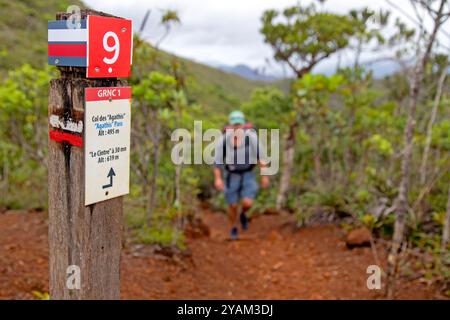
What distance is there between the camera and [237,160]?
19.4 ft

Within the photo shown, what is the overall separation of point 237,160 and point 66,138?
14.4ft

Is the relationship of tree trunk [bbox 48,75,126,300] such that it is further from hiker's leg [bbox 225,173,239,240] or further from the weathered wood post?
hiker's leg [bbox 225,173,239,240]

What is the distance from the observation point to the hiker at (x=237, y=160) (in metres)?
5.73

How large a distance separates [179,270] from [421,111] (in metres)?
5.86

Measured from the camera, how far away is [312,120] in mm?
8828

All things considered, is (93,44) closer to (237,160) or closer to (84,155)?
(84,155)

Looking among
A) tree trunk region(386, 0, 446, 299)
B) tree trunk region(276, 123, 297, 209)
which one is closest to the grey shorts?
tree trunk region(386, 0, 446, 299)

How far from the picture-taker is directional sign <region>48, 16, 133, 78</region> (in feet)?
5.08

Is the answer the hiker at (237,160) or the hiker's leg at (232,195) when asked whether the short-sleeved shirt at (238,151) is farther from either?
the hiker's leg at (232,195)

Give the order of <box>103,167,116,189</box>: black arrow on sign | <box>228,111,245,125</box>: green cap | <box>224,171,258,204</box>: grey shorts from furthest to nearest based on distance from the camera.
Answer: <box>224,171,258,204</box>: grey shorts
<box>228,111,245,125</box>: green cap
<box>103,167,116,189</box>: black arrow on sign

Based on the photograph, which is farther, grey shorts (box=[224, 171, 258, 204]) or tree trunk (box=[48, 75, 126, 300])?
grey shorts (box=[224, 171, 258, 204])

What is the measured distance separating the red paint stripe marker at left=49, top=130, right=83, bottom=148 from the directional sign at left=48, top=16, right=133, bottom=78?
0.22 metres

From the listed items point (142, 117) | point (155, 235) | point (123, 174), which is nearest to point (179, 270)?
point (155, 235)
